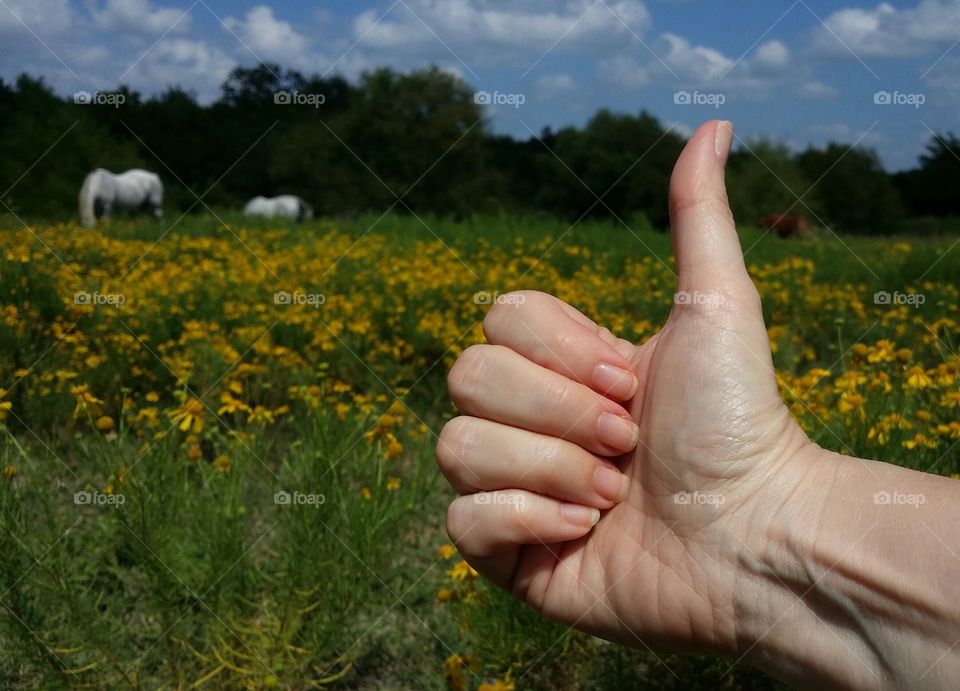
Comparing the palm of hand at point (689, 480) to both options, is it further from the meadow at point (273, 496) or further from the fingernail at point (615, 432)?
the meadow at point (273, 496)

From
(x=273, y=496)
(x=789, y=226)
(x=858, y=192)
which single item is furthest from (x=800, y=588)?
(x=858, y=192)

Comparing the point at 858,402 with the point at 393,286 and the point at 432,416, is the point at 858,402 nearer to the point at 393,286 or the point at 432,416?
the point at 432,416

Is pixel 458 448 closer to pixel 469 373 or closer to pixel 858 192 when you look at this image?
pixel 469 373

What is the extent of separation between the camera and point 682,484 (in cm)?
100

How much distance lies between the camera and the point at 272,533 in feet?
8.29

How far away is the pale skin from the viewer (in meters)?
0.85

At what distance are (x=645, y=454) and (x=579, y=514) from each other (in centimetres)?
11

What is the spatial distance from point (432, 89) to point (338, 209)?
6.59m

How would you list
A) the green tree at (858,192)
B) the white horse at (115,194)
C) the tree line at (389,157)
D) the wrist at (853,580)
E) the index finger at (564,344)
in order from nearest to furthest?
the wrist at (853,580)
the index finger at (564,344)
the white horse at (115,194)
the tree line at (389,157)
the green tree at (858,192)

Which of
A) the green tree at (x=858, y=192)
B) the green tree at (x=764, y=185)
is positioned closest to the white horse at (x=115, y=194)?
the green tree at (x=764, y=185)

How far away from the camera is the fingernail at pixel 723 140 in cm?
95

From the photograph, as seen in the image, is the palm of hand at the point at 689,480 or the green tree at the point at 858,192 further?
the green tree at the point at 858,192

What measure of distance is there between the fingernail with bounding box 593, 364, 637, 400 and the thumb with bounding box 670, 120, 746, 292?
0.15 m

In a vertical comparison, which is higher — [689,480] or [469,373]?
[469,373]
